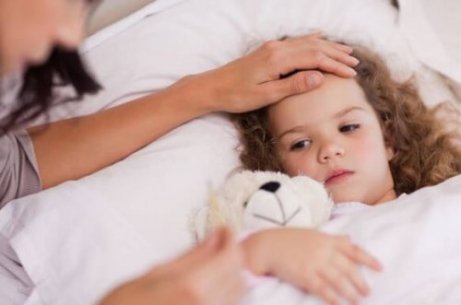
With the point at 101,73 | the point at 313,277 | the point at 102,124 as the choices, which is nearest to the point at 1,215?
the point at 102,124

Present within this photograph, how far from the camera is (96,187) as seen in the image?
40.8 inches

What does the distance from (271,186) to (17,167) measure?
37 centimetres

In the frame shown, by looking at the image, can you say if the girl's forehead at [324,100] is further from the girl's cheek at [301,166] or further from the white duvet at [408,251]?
the white duvet at [408,251]

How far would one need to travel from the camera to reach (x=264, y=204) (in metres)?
0.97

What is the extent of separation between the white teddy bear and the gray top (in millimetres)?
254

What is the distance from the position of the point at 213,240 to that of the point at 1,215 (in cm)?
49

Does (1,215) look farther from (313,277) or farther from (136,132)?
(313,277)

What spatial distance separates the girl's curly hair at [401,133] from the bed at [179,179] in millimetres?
43

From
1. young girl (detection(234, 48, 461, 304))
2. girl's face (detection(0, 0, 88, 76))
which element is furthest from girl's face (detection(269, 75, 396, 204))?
girl's face (detection(0, 0, 88, 76))

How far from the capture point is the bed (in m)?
0.94

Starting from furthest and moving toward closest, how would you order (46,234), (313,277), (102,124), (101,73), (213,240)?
1. (101,73)
2. (102,124)
3. (46,234)
4. (313,277)
5. (213,240)

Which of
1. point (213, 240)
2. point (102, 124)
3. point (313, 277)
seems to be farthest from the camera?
point (102, 124)

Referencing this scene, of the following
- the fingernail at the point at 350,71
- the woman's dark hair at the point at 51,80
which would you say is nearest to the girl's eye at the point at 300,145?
the fingernail at the point at 350,71

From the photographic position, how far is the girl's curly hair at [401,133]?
118 cm
